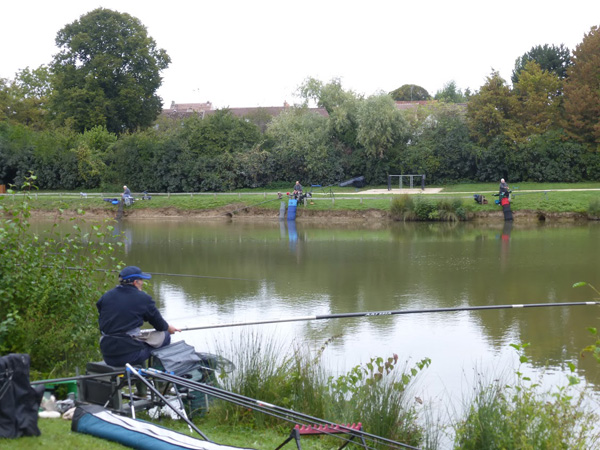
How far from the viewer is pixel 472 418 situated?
6.14m

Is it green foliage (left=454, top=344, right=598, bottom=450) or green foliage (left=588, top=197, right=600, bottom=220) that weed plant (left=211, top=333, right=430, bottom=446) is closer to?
green foliage (left=454, top=344, right=598, bottom=450)

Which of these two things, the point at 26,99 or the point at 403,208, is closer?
the point at 403,208

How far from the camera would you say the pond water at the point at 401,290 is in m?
10.4

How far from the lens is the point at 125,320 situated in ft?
21.8

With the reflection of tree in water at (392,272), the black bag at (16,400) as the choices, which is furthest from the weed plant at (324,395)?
the reflection of tree in water at (392,272)

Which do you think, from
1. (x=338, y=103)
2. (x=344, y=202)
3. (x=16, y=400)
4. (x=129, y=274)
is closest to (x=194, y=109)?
(x=338, y=103)

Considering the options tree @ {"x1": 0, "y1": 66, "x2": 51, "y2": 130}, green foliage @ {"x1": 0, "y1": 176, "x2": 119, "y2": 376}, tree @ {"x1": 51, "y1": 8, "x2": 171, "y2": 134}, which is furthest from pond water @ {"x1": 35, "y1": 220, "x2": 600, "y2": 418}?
tree @ {"x1": 0, "y1": 66, "x2": 51, "y2": 130}

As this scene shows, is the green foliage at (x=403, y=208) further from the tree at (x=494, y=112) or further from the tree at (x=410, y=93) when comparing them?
the tree at (x=410, y=93)

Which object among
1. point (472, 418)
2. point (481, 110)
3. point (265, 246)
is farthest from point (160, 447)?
point (481, 110)

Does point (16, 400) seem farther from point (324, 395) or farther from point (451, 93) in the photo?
point (451, 93)

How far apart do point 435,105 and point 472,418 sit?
46069mm

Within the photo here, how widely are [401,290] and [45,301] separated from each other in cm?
949

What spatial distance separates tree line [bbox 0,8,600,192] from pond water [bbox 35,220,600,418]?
12419 millimetres

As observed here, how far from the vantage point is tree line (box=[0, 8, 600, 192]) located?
135 ft
